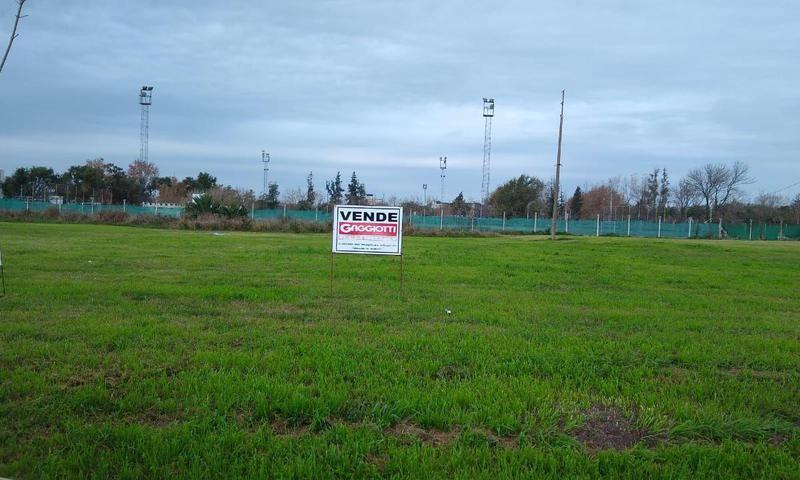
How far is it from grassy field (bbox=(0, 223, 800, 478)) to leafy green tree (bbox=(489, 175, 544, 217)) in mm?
73558

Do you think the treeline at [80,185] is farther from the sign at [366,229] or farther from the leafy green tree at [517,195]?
the sign at [366,229]

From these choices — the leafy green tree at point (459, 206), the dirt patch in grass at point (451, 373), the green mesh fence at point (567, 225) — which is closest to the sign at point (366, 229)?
the dirt patch in grass at point (451, 373)

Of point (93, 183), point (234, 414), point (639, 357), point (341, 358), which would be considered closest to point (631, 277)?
point (639, 357)

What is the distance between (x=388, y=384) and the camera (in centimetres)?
509

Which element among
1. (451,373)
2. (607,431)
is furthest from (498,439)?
(451,373)

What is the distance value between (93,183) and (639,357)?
82.2 m

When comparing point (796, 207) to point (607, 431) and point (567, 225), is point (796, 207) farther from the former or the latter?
point (607, 431)

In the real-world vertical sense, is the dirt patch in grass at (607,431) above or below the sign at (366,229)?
below

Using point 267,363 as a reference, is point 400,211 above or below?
above

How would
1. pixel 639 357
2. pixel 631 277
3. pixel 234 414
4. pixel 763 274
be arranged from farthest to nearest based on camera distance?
pixel 763 274, pixel 631 277, pixel 639 357, pixel 234 414

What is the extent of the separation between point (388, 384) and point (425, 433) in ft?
3.04

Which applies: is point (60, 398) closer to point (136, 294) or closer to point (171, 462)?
point (171, 462)

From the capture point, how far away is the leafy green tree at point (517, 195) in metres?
83.1

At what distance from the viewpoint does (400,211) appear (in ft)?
34.7
